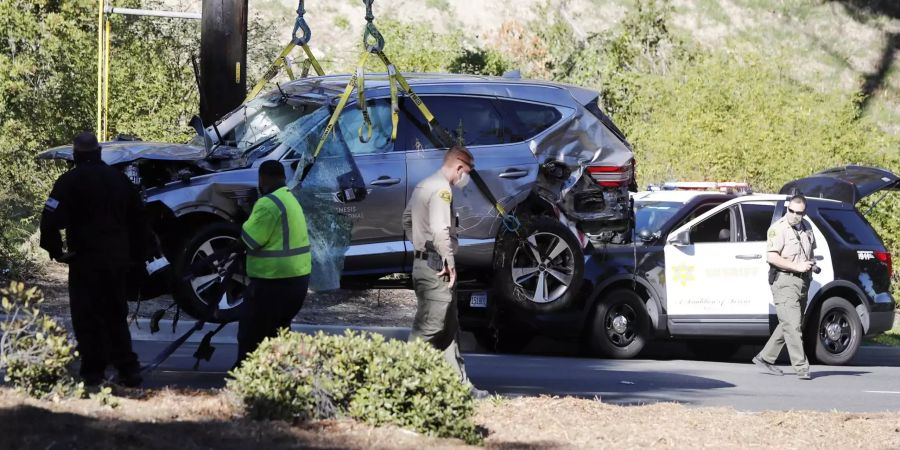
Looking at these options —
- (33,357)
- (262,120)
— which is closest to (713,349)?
(262,120)

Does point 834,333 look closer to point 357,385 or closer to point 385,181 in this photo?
point 385,181

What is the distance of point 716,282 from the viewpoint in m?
14.1

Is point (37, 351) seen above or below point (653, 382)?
above

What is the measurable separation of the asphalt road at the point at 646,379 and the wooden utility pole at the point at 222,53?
2408mm

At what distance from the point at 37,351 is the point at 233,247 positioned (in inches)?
110

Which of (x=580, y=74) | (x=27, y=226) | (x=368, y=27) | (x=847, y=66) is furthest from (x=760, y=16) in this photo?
(x=368, y=27)

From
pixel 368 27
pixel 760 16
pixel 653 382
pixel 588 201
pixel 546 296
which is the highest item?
pixel 760 16

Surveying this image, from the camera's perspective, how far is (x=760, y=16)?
64188 millimetres

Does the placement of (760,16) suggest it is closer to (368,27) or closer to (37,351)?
(368,27)

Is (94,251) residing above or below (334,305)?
above

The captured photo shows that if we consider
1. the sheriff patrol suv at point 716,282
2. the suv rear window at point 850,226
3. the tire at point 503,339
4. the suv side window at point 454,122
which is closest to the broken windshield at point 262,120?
the suv side window at point 454,122

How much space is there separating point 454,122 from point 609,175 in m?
1.54

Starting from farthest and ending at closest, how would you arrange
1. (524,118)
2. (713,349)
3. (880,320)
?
(713,349) < (880,320) < (524,118)

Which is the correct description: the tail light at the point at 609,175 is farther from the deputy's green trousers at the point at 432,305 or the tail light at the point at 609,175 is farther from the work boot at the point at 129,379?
the work boot at the point at 129,379
